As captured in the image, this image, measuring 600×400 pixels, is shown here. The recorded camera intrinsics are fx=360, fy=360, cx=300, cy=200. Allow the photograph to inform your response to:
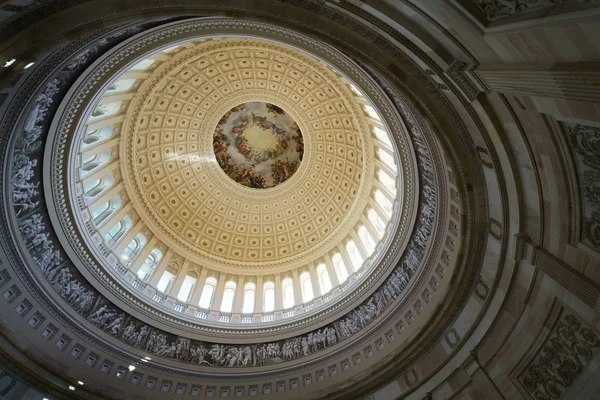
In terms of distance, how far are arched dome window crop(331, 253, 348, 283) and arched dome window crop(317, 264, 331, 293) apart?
74 centimetres

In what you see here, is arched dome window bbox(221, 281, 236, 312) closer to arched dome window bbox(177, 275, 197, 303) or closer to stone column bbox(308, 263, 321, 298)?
arched dome window bbox(177, 275, 197, 303)

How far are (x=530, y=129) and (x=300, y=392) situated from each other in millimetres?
13112

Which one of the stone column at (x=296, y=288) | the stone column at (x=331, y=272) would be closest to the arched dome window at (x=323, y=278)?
the stone column at (x=331, y=272)

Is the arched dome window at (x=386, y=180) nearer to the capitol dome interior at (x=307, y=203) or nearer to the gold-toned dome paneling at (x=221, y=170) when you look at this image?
the capitol dome interior at (x=307, y=203)

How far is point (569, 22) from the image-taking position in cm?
448

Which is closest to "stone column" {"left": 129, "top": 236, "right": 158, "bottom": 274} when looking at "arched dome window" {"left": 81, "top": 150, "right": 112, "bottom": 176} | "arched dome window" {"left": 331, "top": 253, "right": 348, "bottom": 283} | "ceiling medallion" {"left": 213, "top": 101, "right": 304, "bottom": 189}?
"arched dome window" {"left": 81, "top": 150, "right": 112, "bottom": 176}

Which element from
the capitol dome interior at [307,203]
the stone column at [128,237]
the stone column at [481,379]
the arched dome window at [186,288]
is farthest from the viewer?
the arched dome window at [186,288]

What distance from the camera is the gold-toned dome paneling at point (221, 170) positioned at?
77.2 feet

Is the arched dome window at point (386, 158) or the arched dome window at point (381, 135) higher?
the arched dome window at point (381, 135)

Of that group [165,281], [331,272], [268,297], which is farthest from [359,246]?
[165,281]

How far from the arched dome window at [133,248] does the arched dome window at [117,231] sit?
2.68 feet

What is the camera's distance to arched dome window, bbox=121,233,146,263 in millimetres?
20683

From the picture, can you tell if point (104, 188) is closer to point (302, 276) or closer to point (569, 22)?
point (302, 276)

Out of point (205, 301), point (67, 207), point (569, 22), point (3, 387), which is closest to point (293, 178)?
point (205, 301)
